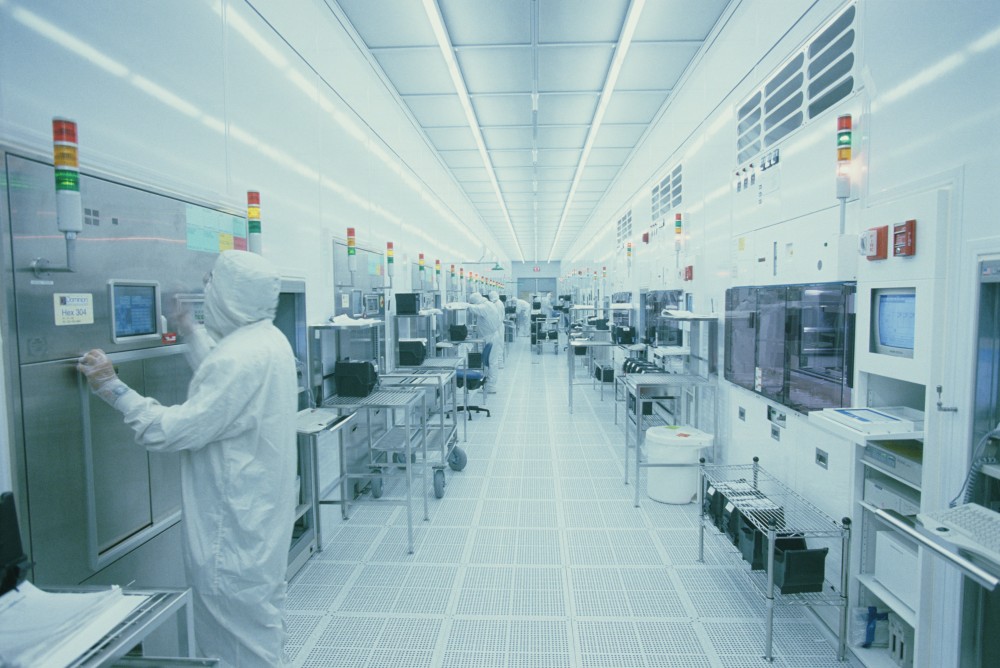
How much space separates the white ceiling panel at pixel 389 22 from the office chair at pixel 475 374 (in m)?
3.51

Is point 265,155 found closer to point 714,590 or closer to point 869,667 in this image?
point 714,590

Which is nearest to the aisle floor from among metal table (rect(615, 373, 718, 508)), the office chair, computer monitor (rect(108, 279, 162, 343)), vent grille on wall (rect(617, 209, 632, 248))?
metal table (rect(615, 373, 718, 508))

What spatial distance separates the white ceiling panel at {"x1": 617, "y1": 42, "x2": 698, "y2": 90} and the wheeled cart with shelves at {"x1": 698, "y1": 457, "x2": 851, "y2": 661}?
11.7ft

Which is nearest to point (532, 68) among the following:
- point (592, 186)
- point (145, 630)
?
point (145, 630)

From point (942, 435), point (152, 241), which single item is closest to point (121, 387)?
point (152, 241)

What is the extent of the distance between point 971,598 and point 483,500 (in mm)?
2959

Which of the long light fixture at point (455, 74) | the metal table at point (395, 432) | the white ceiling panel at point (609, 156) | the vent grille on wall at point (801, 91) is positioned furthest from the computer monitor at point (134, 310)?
the white ceiling panel at point (609, 156)

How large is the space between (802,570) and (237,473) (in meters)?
2.42

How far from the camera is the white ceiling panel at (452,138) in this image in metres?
6.77

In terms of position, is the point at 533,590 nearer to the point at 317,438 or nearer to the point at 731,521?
the point at 731,521

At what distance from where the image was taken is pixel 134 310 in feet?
6.12

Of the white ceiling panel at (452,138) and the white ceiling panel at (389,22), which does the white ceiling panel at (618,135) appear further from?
the white ceiling panel at (389,22)

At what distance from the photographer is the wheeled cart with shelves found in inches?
89.3

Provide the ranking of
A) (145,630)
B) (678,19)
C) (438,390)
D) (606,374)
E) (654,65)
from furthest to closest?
(606,374), (654,65), (438,390), (678,19), (145,630)
